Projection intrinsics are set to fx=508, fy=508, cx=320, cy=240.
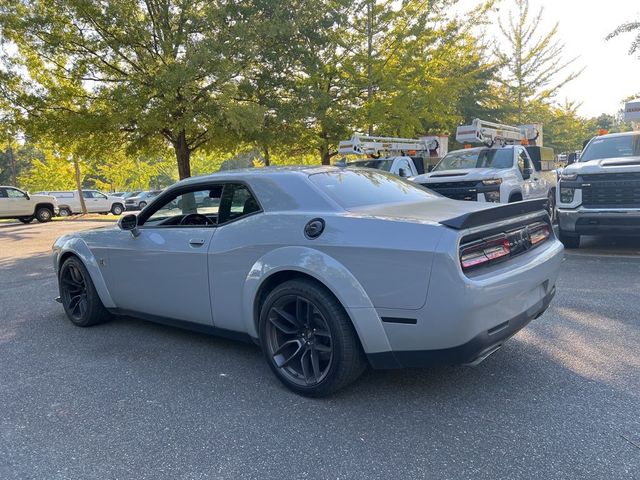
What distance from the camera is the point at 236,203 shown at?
3.85 metres

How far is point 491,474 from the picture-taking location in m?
2.38

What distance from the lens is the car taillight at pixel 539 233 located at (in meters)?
3.65

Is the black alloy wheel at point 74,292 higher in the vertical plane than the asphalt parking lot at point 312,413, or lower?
higher

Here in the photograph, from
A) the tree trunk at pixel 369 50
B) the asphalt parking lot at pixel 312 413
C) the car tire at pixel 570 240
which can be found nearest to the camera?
the asphalt parking lot at pixel 312 413

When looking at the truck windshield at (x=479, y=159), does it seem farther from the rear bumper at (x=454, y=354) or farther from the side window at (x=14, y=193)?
the side window at (x=14, y=193)

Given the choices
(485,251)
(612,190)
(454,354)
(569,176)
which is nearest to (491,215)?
(485,251)

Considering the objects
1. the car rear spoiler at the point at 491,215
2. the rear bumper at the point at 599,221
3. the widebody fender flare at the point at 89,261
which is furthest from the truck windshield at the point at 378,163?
the car rear spoiler at the point at 491,215

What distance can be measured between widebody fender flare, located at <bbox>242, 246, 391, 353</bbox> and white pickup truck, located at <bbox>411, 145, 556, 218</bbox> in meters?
Result: 6.28

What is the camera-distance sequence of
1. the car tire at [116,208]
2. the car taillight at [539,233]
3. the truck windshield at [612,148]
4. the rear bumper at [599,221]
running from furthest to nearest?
the car tire at [116,208] → the truck windshield at [612,148] → the rear bumper at [599,221] → the car taillight at [539,233]

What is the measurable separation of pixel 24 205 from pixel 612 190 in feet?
72.6

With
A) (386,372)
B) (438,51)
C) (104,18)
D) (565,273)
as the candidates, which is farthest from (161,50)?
(386,372)

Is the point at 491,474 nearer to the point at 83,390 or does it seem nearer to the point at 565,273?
the point at 83,390

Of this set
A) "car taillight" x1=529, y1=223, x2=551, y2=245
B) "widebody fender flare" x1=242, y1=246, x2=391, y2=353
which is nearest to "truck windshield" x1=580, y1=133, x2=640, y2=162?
"car taillight" x1=529, y1=223, x2=551, y2=245

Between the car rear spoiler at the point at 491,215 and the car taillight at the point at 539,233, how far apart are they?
0.44 feet
